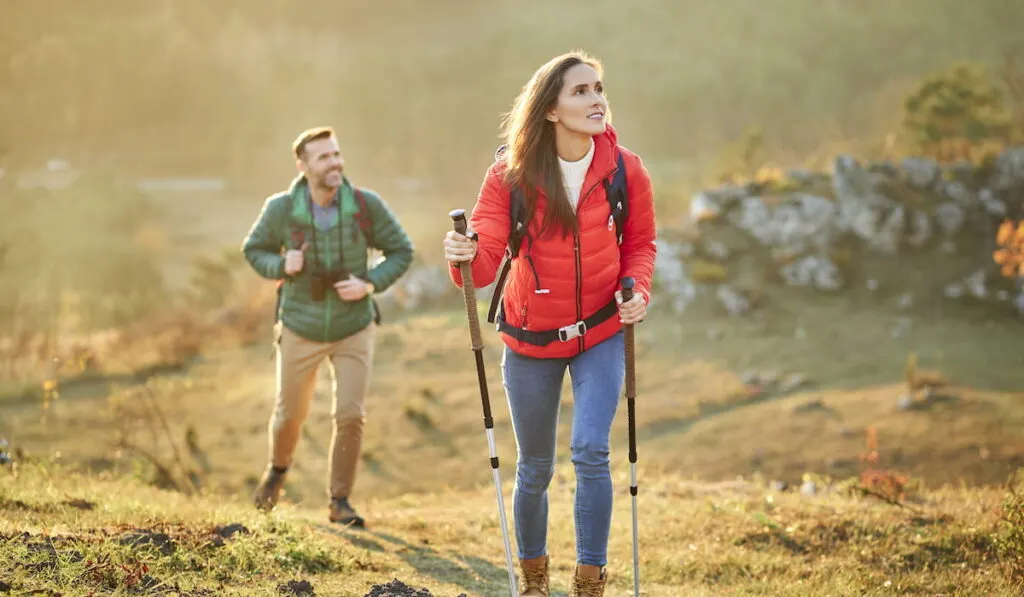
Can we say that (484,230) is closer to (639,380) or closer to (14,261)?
(639,380)

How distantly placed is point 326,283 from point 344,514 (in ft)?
5.37

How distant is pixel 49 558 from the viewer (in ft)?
14.8

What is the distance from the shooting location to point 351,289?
668 cm

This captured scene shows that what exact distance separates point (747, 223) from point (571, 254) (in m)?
15.3

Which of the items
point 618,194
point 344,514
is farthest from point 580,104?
point 344,514

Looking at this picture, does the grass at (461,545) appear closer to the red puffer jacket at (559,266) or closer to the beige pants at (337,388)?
the beige pants at (337,388)

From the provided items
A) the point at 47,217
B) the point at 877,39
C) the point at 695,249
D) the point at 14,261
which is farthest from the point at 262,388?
the point at 877,39

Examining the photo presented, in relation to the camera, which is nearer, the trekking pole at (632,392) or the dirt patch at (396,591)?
the trekking pole at (632,392)

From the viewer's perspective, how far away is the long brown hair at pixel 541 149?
4.48 meters

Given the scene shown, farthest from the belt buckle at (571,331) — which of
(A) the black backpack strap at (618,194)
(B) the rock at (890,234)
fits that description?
(B) the rock at (890,234)

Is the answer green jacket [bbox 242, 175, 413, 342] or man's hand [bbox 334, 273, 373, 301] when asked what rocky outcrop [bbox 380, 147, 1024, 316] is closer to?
green jacket [bbox 242, 175, 413, 342]

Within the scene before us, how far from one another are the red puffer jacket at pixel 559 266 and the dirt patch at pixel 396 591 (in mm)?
1251

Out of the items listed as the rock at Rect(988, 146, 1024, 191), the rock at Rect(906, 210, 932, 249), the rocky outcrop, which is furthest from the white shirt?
the rock at Rect(988, 146, 1024, 191)

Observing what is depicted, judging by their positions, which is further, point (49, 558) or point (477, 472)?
point (477, 472)
